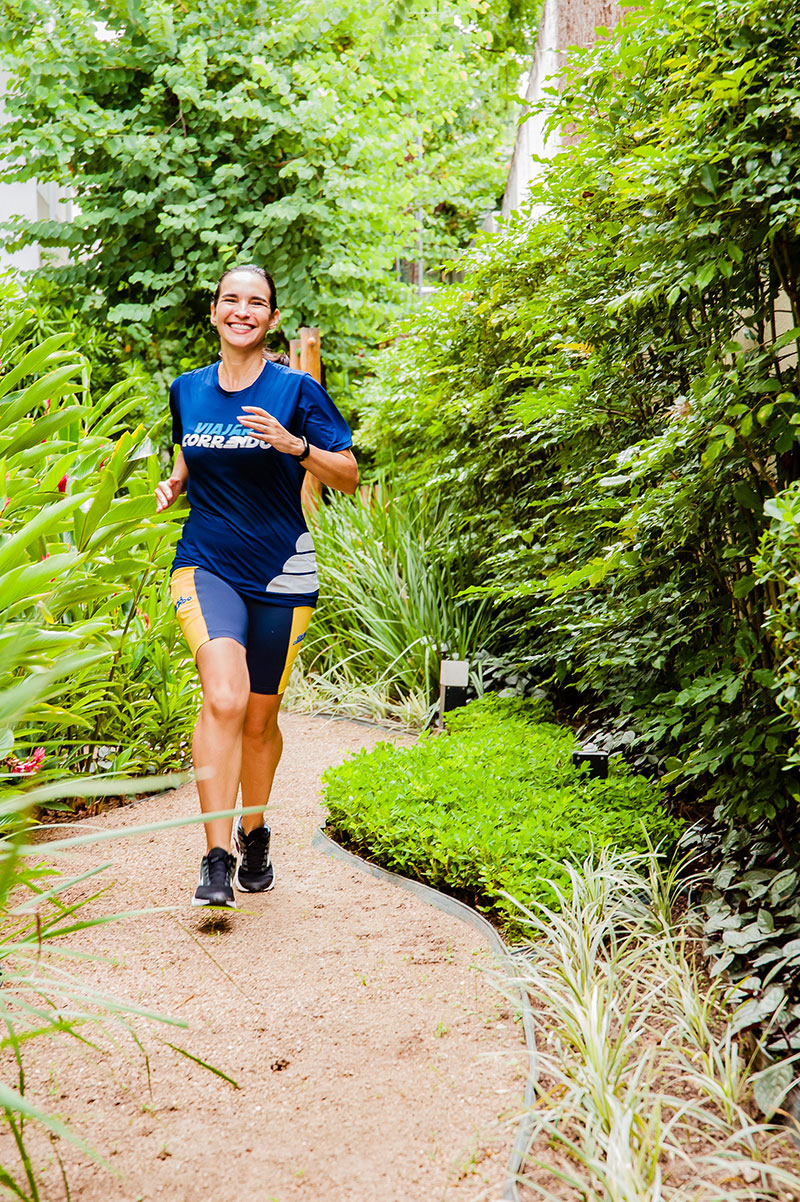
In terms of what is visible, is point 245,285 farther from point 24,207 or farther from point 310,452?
point 24,207

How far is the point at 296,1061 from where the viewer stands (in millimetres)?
2051

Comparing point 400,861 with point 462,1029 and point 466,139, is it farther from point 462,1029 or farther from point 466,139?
point 466,139

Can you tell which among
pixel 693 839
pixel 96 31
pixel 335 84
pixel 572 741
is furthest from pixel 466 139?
pixel 693 839

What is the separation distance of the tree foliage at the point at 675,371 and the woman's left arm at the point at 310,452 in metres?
0.72

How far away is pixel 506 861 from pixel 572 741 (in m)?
1.21

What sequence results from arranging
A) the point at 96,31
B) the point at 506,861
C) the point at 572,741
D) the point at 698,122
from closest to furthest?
the point at 698,122, the point at 506,861, the point at 572,741, the point at 96,31

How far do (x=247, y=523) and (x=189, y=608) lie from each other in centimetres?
30

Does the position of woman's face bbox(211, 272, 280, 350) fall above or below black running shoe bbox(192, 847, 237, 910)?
A: above

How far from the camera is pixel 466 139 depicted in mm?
15820

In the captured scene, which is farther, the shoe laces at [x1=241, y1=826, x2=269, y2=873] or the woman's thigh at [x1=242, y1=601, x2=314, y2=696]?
the shoe laces at [x1=241, y1=826, x2=269, y2=873]

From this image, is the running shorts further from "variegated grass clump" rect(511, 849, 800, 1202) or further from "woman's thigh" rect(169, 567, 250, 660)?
"variegated grass clump" rect(511, 849, 800, 1202)

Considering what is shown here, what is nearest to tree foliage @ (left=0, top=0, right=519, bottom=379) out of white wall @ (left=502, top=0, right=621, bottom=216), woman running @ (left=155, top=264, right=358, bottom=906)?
white wall @ (left=502, top=0, right=621, bottom=216)

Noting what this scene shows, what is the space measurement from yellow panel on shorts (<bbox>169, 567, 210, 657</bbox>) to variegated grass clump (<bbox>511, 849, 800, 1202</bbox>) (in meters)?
1.16

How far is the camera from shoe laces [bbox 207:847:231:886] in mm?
2625
